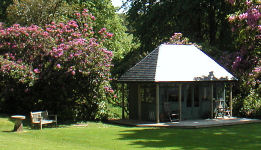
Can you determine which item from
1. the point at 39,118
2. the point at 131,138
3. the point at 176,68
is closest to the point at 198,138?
the point at 131,138

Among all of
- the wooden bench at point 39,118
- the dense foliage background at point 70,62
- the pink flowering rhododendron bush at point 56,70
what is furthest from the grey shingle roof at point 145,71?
the wooden bench at point 39,118

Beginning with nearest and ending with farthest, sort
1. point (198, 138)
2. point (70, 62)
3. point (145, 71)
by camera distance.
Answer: point (198, 138) < point (70, 62) < point (145, 71)

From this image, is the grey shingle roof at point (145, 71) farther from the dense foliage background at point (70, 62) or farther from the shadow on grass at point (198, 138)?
the shadow on grass at point (198, 138)

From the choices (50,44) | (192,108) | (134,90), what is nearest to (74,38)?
(50,44)

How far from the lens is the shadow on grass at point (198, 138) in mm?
14812

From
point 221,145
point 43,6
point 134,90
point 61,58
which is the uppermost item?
point 43,6

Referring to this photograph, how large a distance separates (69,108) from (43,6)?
27.3 ft

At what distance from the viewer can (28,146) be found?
1362 centimetres

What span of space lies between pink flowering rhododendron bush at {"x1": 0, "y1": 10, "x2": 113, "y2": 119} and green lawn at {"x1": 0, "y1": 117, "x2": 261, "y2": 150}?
2.74 meters

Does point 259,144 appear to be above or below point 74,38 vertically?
below

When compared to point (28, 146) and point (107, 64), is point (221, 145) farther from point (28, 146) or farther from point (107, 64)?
point (107, 64)

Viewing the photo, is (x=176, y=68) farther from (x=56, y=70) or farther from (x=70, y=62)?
(x=56, y=70)

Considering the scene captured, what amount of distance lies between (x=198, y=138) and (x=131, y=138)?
2.72 meters

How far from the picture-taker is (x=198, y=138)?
1656cm
